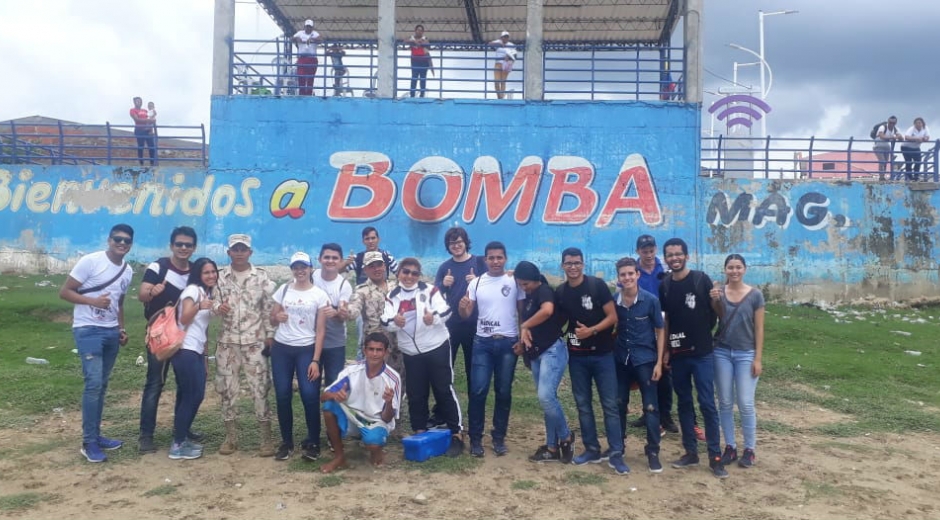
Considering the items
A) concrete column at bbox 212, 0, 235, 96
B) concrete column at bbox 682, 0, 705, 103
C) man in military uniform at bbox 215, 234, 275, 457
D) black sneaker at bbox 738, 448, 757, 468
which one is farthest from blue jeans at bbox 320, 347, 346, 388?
concrete column at bbox 682, 0, 705, 103

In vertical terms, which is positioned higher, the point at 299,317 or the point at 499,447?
the point at 299,317

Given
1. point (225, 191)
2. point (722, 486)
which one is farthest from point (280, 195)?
point (722, 486)

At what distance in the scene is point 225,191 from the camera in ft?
46.1

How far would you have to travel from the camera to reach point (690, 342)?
5.36 meters

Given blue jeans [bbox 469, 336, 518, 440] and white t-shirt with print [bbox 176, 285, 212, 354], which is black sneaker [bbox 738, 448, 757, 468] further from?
white t-shirt with print [bbox 176, 285, 212, 354]

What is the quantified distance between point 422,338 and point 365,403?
0.68 m

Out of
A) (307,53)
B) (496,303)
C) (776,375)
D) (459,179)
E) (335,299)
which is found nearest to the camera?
(496,303)

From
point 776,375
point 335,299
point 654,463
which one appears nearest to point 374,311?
point 335,299

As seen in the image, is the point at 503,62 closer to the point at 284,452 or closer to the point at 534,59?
the point at 534,59

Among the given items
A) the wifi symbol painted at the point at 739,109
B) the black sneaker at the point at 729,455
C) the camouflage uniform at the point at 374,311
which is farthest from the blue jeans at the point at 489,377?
the wifi symbol painted at the point at 739,109

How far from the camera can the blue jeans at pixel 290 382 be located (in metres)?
5.50

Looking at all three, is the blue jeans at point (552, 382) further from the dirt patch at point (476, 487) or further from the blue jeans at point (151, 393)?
the blue jeans at point (151, 393)

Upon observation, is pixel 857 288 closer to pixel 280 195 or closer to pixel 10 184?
pixel 280 195

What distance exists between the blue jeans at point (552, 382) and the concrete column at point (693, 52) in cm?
1014
